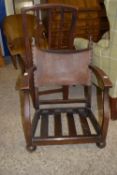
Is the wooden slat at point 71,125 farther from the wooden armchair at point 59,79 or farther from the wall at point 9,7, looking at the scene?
the wall at point 9,7

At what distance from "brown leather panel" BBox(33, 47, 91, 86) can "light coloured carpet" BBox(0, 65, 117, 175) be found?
1.63 ft

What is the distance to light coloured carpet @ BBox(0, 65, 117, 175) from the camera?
162cm

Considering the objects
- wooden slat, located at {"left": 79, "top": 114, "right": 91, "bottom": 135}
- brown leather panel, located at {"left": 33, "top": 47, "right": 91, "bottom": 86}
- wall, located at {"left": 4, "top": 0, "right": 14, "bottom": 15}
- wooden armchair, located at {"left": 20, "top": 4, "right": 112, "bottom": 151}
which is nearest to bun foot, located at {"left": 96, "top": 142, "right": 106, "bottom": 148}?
wooden armchair, located at {"left": 20, "top": 4, "right": 112, "bottom": 151}

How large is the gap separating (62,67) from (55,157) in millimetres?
657

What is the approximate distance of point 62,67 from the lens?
5.90 ft

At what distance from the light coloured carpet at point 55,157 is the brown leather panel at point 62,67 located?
0.50 metres

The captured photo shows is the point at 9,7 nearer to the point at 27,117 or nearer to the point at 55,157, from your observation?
the point at 27,117

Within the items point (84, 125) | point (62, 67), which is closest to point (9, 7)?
point (62, 67)

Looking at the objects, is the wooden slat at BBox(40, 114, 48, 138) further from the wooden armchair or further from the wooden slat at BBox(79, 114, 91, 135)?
the wooden slat at BBox(79, 114, 91, 135)

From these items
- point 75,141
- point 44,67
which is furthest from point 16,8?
point 75,141

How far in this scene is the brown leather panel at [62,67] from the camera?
1.78 meters

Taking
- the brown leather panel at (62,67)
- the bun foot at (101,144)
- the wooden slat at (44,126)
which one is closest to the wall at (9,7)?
the brown leather panel at (62,67)

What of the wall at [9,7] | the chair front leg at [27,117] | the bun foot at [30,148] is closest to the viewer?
the chair front leg at [27,117]

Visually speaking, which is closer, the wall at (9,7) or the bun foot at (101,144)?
the bun foot at (101,144)
